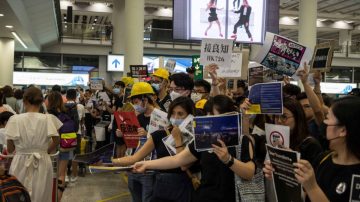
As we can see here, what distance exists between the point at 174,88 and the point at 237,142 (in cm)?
244

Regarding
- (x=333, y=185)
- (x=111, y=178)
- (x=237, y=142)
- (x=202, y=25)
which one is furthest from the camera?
(x=202, y=25)

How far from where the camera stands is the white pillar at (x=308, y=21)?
17.3 m

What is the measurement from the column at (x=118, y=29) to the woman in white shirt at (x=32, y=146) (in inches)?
624

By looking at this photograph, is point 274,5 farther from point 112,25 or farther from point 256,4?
point 112,25

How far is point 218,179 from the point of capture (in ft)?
10.5

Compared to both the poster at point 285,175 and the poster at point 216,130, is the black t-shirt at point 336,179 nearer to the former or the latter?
the poster at point 285,175

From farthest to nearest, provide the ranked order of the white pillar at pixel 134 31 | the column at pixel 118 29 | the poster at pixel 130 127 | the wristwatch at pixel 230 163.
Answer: the column at pixel 118 29
the white pillar at pixel 134 31
the poster at pixel 130 127
the wristwatch at pixel 230 163

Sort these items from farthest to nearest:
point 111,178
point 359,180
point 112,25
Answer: point 112,25, point 111,178, point 359,180

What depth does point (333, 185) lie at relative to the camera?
88.8 inches

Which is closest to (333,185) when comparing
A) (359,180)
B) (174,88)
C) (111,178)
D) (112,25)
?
(359,180)

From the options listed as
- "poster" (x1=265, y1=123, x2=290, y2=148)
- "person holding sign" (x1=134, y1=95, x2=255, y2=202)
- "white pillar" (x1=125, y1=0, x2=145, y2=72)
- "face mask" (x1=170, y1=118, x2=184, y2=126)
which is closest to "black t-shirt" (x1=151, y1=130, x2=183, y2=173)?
"face mask" (x1=170, y1=118, x2=184, y2=126)

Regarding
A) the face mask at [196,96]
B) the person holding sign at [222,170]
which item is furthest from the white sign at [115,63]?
the person holding sign at [222,170]

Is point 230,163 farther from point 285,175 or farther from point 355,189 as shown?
point 355,189

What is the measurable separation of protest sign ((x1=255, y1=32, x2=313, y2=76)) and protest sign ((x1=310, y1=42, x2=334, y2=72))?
247 millimetres
